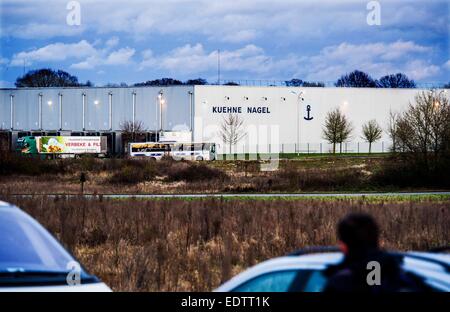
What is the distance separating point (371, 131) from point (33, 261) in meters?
83.1

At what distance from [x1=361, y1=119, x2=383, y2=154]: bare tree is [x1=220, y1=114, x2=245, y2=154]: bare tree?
14.5m

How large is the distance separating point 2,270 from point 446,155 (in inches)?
1458

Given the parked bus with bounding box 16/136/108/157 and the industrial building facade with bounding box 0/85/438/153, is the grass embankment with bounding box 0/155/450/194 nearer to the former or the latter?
the parked bus with bounding box 16/136/108/157

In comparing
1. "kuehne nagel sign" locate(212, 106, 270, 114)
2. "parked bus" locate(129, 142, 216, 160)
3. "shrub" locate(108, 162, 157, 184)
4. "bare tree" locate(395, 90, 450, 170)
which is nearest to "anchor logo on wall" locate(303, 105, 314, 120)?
"kuehne nagel sign" locate(212, 106, 270, 114)

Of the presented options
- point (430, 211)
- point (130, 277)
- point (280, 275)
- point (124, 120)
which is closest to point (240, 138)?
point (124, 120)

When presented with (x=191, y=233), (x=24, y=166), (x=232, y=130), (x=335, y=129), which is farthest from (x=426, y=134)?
(x=232, y=130)

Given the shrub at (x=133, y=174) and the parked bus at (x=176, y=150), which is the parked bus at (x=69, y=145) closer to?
the parked bus at (x=176, y=150)

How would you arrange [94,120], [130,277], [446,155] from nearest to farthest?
[130,277] < [446,155] < [94,120]

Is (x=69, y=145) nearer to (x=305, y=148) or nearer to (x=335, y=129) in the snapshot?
(x=305, y=148)

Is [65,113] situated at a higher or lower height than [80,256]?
higher

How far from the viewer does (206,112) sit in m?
86.9

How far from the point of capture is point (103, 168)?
54125 millimetres

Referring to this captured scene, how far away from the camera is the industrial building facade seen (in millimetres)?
85438
